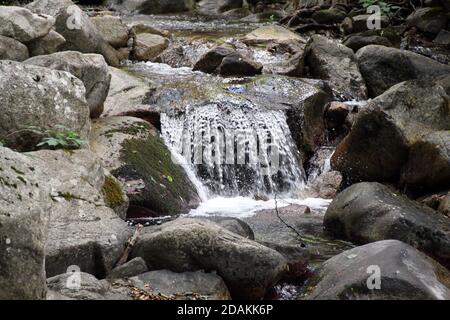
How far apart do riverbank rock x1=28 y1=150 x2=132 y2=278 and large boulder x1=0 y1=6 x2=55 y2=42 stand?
3527mm

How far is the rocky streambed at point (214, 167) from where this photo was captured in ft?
14.5

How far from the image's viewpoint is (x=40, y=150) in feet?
20.1

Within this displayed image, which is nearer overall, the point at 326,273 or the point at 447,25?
the point at 326,273

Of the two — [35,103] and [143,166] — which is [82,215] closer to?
[35,103]

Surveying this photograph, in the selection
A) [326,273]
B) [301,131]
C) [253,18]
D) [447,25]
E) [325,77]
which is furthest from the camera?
[253,18]

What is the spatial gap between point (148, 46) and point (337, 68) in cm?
472

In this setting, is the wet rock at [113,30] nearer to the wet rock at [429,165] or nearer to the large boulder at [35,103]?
the large boulder at [35,103]

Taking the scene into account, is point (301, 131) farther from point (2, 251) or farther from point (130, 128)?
point (2, 251)

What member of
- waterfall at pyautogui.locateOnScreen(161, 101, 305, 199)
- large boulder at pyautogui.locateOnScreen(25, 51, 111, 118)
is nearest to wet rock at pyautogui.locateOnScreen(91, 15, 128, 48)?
waterfall at pyautogui.locateOnScreen(161, 101, 305, 199)

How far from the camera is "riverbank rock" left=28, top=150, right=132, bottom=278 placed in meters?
4.79

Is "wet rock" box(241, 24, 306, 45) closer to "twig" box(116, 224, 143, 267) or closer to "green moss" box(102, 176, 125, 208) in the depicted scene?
"green moss" box(102, 176, 125, 208)

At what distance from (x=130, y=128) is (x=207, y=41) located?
7.19 m

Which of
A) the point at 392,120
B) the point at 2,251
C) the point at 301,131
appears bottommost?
the point at 301,131
